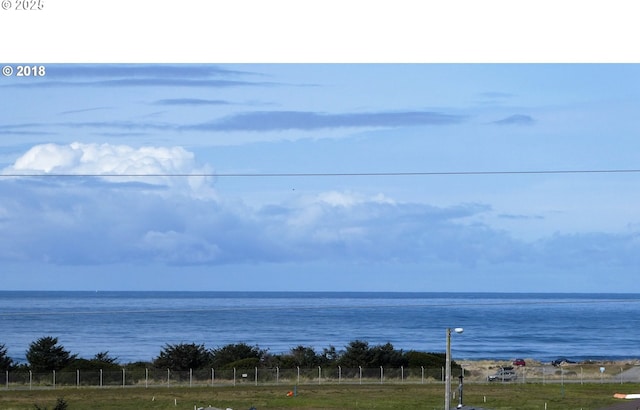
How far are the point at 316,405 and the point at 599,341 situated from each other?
115m

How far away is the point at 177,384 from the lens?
81.1m

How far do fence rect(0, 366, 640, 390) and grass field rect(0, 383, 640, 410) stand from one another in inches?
141

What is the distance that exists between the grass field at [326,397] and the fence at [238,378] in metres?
3.58

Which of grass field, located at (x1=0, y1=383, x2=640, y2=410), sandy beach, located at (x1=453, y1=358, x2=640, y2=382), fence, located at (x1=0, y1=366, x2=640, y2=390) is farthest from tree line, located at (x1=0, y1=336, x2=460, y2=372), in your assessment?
grass field, located at (x1=0, y1=383, x2=640, y2=410)

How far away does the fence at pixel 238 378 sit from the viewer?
7975cm

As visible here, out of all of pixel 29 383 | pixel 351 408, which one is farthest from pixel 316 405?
pixel 29 383

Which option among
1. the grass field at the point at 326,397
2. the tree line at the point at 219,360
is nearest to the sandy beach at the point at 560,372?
the tree line at the point at 219,360

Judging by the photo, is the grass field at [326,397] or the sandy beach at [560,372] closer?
the grass field at [326,397]

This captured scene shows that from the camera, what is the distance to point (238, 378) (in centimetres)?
8362

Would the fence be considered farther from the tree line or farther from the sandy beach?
the tree line

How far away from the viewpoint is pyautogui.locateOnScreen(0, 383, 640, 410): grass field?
64.2 m

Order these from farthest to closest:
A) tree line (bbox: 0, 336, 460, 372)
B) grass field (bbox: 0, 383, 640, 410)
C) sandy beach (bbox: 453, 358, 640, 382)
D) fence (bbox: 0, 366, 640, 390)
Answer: tree line (bbox: 0, 336, 460, 372) → sandy beach (bbox: 453, 358, 640, 382) → fence (bbox: 0, 366, 640, 390) → grass field (bbox: 0, 383, 640, 410)

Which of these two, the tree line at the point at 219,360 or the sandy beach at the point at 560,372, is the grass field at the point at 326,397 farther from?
the tree line at the point at 219,360

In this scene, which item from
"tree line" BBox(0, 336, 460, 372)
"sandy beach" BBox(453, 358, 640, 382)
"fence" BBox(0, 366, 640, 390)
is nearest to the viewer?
"fence" BBox(0, 366, 640, 390)
